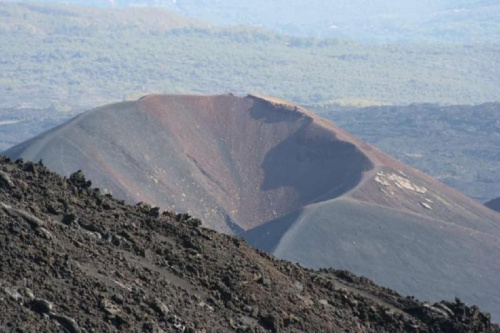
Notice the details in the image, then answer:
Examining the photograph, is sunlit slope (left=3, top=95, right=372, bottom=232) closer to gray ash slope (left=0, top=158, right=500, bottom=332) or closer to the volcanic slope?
the volcanic slope

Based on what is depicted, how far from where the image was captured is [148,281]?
17453 millimetres

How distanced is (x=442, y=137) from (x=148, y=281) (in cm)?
11177

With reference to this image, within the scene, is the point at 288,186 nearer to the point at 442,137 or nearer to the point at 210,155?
Result: the point at 210,155

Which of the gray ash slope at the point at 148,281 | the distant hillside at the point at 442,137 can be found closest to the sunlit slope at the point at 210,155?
the distant hillside at the point at 442,137

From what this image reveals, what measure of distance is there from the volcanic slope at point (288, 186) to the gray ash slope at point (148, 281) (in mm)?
27092

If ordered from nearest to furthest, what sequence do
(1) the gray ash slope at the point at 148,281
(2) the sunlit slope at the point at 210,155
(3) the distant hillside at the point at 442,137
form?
(1) the gray ash slope at the point at 148,281, (2) the sunlit slope at the point at 210,155, (3) the distant hillside at the point at 442,137

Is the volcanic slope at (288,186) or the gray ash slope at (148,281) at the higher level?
the gray ash slope at (148,281)

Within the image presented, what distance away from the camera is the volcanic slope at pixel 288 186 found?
1959 inches

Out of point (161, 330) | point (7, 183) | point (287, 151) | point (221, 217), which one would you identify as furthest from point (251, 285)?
point (287, 151)

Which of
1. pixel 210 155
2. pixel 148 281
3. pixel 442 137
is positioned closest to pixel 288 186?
pixel 210 155

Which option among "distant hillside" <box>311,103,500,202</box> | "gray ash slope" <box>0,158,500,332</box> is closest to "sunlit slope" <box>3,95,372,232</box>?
"distant hillside" <box>311,103,500,202</box>

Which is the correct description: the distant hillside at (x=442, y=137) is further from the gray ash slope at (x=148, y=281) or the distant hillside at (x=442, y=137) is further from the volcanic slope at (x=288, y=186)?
the gray ash slope at (x=148, y=281)

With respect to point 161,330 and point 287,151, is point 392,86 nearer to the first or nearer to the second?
point 287,151

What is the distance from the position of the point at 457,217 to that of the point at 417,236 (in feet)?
25.9
